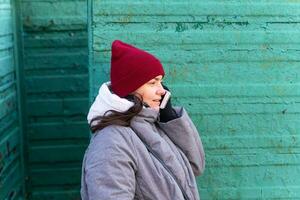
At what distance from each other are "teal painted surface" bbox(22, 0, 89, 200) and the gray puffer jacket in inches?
75.5

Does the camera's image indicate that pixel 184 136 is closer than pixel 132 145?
No

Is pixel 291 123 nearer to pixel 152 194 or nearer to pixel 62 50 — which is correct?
pixel 152 194

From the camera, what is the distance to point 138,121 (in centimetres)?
260

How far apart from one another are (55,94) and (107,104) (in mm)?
2031

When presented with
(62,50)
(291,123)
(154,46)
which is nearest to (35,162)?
(62,50)

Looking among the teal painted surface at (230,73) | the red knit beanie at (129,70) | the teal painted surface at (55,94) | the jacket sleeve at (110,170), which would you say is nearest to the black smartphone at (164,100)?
the red knit beanie at (129,70)

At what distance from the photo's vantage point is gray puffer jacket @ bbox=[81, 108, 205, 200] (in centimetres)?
238

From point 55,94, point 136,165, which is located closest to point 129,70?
point 136,165

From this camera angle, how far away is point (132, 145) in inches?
98.2

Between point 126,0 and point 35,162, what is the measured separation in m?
1.92

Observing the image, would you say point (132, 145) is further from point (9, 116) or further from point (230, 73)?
point (9, 116)

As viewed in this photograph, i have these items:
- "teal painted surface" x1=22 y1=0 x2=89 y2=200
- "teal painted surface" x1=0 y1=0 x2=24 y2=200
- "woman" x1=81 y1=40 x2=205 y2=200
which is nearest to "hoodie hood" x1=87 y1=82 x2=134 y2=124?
"woman" x1=81 y1=40 x2=205 y2=200

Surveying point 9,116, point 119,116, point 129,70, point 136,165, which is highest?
point 129,70

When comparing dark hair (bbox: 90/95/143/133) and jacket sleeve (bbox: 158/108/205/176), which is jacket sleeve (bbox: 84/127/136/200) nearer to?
dark hair (bbox: 90/95/143/133)
